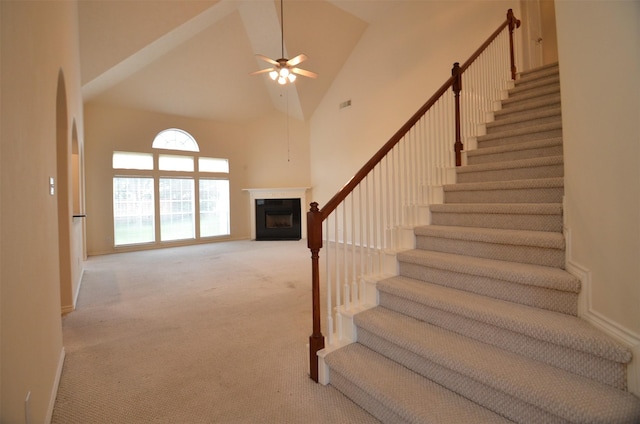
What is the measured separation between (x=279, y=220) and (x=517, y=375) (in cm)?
752

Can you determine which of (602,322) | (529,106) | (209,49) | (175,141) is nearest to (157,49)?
(209,49)

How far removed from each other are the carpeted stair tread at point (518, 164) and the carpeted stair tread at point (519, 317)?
1270 mm

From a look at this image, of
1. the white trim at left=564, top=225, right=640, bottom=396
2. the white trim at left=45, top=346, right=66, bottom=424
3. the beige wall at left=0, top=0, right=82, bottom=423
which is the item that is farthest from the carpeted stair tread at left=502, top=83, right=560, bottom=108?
the white trim at left=45, top=346, right=66, bottom=424

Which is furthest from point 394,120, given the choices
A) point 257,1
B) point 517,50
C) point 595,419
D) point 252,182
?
point 595,419

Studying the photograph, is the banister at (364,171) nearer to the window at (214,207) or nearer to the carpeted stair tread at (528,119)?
the carpeted stair tread at (528,119)

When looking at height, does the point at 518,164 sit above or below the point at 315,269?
above

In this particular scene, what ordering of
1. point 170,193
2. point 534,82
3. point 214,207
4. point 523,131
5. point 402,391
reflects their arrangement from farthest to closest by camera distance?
point 214,207 → point 170,193 → point 534,82 → point 523,131 → point 402,391

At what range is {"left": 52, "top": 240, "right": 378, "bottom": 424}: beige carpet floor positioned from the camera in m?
1.70

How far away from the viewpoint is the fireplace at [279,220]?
8461mm

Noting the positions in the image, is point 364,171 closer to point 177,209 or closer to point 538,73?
point 538,73

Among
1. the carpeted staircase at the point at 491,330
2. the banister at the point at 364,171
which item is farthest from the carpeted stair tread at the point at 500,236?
the banister at the point at 364,171

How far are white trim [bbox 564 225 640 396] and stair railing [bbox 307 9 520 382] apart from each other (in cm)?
106

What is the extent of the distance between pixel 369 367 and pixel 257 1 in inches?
242

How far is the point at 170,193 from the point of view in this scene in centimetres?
757
